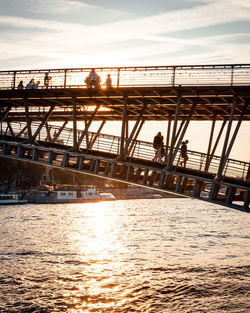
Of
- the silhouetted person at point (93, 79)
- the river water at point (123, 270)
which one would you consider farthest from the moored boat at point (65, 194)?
the silhouetted person at point (93, 79)

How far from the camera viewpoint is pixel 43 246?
46219 millimetres

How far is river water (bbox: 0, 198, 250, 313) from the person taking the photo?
25.9 meters

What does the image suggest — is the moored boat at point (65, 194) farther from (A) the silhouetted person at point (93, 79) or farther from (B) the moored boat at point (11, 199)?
(A) the silhouetted person at point (93, 79)

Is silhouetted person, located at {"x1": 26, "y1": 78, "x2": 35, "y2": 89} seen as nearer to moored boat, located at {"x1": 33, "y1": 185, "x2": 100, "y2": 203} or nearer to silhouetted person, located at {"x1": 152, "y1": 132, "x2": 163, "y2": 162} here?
silhouetted person, located at {"x1": 152, "y1": 132, "x2": 163, "y2": 162}

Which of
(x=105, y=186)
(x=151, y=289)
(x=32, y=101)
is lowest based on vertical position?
(x=105, y=186)

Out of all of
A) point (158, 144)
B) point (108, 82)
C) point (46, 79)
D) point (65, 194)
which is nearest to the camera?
point (158, 144)

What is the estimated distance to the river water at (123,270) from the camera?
84.9 ft

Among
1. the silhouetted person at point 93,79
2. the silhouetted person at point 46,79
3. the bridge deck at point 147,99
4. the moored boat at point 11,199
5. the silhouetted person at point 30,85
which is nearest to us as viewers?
the bridge deck at point 147,99

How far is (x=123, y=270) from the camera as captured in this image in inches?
1387

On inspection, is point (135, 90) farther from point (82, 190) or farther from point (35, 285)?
point (82, 190)

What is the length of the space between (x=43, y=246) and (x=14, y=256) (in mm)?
6969

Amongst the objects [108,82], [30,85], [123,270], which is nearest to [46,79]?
[30,85]

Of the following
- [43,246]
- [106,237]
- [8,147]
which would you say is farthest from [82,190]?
[8,147]

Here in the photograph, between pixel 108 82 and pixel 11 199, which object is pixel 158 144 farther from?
pixel 11 199
